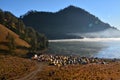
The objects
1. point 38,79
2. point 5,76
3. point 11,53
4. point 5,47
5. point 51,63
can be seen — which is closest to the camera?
point 38,79

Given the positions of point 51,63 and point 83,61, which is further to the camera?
point 83,61

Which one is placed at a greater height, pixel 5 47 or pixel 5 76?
pixel 5 47

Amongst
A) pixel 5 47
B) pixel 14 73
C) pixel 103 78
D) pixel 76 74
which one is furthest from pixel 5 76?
pixel 5 47

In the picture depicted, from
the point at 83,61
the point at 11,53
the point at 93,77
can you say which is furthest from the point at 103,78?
the point at 11,53

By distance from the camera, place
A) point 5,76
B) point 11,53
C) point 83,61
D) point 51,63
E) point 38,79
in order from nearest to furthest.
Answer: point 38,79 → point 5,76 → point 51,63 → point 83,61 → point 11,53

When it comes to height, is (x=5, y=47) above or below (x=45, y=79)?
above

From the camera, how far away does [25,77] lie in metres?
91.9

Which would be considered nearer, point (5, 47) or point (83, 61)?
point (83, 61)

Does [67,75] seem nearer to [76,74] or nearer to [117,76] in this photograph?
[76,74]

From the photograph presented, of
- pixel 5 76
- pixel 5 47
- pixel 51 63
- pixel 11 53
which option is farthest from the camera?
pixel 5 47

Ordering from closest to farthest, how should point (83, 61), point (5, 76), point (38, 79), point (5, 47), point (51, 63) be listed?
point (38, 79), point (5, 76), point (51, 63), point (83, 61), point (5, 47)

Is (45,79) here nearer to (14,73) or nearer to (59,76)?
(59,76)

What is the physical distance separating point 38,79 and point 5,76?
12.0m

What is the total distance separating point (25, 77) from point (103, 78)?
75.1 ft
